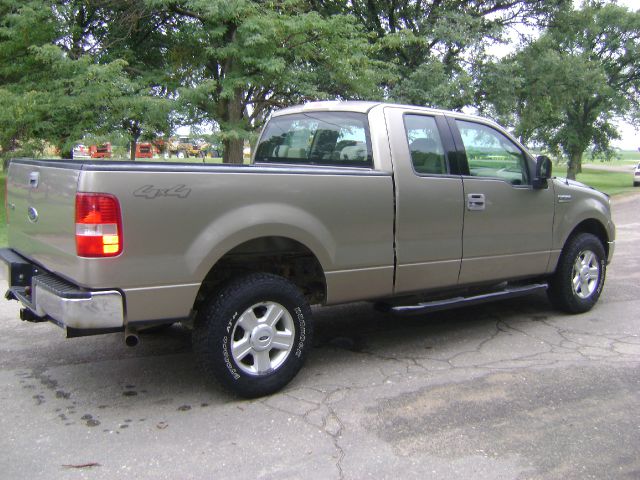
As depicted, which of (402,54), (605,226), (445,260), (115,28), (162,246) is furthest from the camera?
(402,54)

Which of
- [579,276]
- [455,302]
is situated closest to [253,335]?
[455,302]

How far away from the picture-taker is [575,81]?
23344mm

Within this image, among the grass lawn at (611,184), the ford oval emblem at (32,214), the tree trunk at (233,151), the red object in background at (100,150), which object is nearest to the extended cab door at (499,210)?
the ford oval emblem at (32,214)

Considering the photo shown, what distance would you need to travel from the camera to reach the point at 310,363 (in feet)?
15.2

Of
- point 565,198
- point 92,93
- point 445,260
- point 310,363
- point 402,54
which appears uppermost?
point 402,54

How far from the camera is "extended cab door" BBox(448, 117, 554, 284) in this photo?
5.01 meters

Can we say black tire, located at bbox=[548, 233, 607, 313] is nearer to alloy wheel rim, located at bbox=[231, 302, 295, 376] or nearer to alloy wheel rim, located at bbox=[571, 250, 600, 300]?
alloy wheel rim, located at bbox=[571, 250, 600, 300]

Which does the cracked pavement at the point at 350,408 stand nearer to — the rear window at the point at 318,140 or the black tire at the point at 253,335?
the black tire at the point at 253,335

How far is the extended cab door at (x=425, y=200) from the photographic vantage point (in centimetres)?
455

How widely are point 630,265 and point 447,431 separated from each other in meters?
6.60

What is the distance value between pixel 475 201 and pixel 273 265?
1778 millimetres

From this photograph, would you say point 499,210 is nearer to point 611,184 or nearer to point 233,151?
point 233,151

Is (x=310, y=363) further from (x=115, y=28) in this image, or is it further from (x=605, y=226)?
(x=115, y=28)

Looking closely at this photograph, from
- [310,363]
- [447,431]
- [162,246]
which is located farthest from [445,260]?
[162,246]
